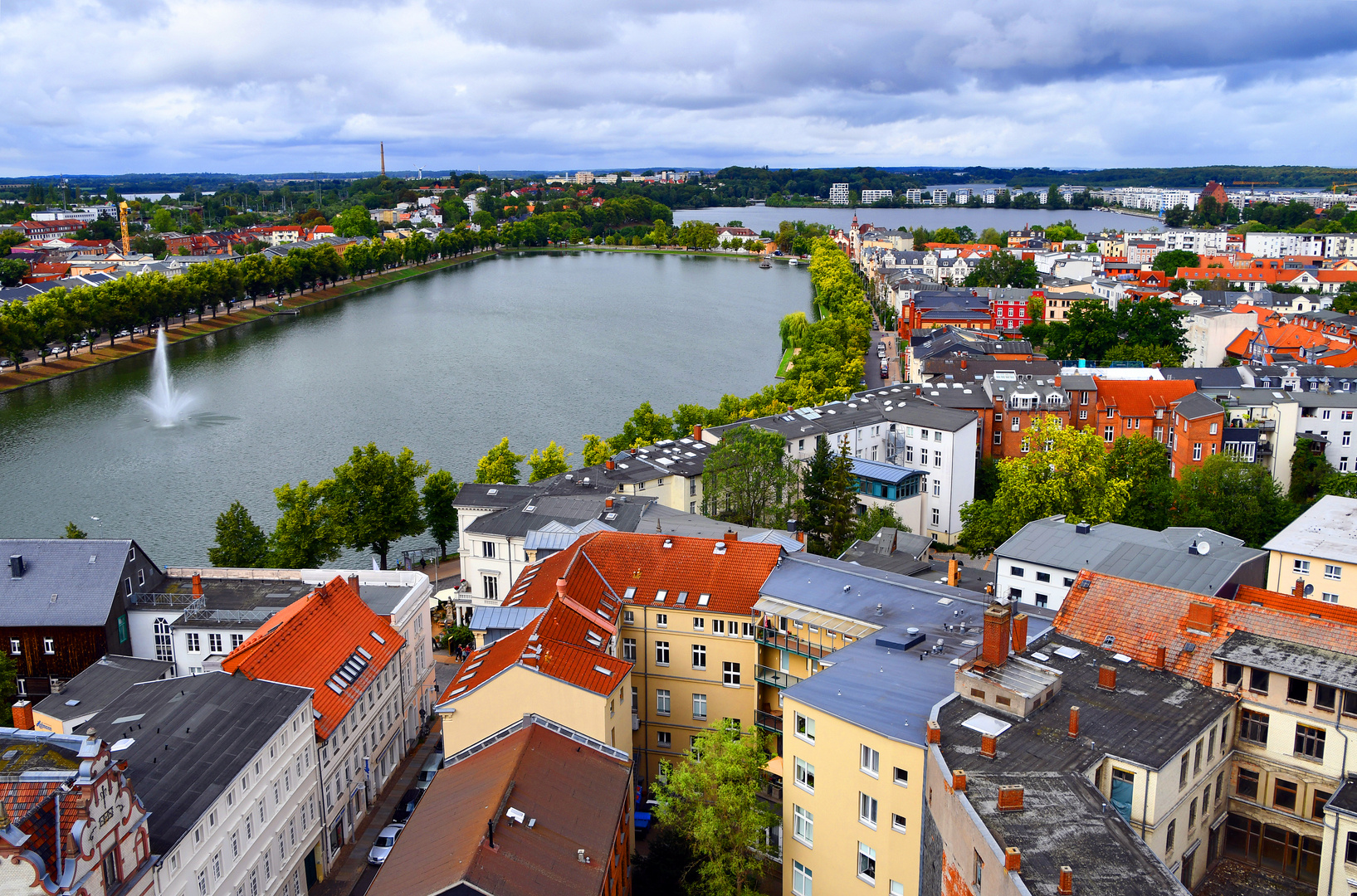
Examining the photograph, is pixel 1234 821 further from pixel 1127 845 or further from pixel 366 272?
pixel 366 272

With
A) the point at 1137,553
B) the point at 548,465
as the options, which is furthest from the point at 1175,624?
the point at 548,465

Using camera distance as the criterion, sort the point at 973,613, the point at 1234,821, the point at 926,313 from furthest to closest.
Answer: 1. the point at 926,313
2. the point at 973,613
3. the point at 1234,821

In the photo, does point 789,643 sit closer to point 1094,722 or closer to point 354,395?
point 1094,722

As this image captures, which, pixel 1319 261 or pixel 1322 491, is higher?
pixel 1319 261

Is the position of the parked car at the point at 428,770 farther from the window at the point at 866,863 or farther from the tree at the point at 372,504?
the tree at the point at 372,504

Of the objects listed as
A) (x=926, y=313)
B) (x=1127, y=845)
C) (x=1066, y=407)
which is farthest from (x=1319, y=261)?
(x=1127, y=845)

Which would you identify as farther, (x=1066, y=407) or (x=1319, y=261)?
(x=1319, y=261)

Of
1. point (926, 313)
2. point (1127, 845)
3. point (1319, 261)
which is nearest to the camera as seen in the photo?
point (1127, 845)
